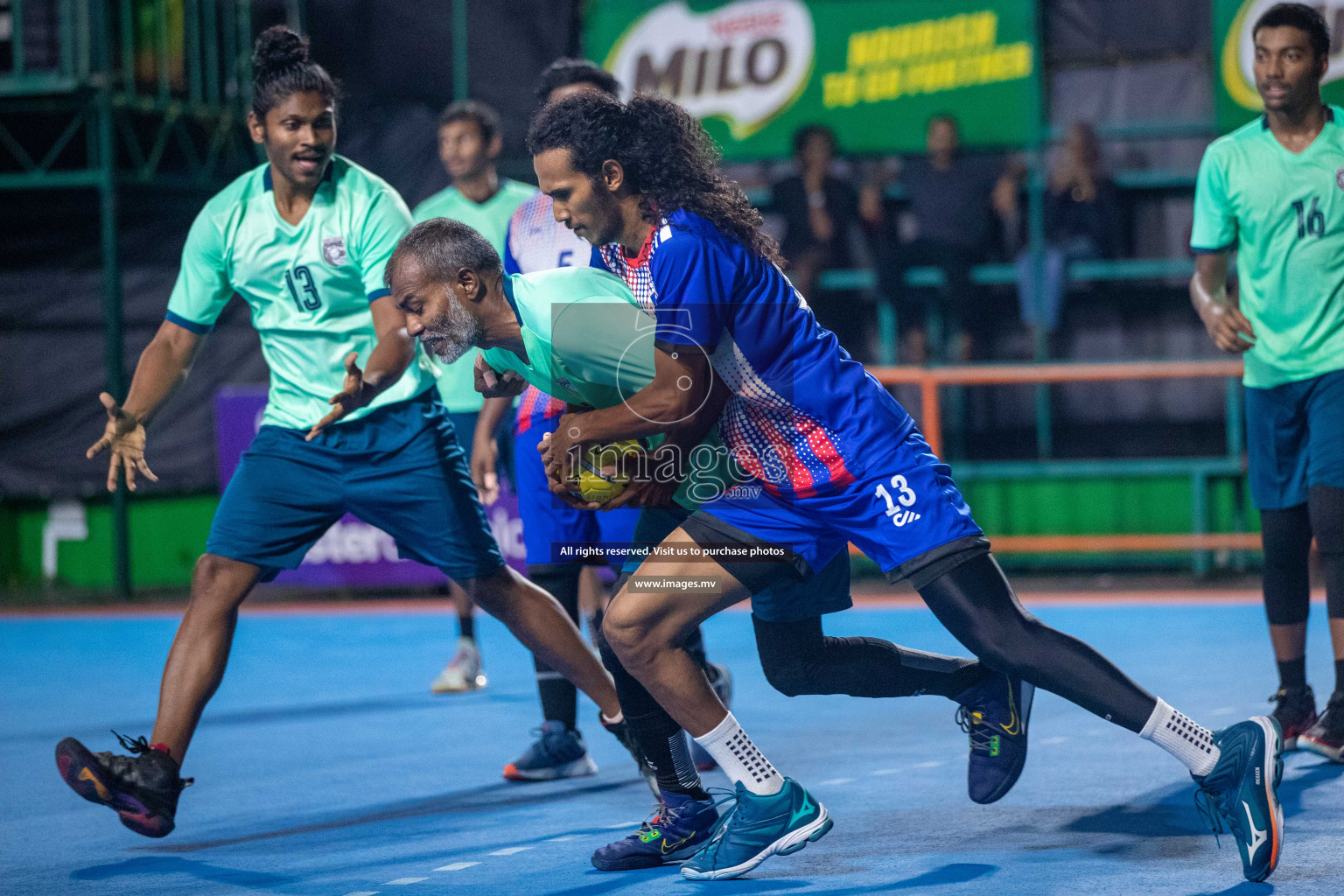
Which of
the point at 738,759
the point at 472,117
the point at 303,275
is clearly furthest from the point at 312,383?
the point at 472,117

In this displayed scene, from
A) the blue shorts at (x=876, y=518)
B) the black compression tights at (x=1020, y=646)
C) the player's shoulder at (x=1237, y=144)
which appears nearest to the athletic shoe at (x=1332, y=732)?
the black compression tights at (x=1020, y=646)

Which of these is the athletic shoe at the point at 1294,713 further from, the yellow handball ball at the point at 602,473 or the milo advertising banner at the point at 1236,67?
the milo advertising banner at the point at 1236,67

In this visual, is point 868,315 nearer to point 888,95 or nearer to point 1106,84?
point 888,95

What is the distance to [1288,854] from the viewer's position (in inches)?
160

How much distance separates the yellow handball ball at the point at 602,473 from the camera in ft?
12.8

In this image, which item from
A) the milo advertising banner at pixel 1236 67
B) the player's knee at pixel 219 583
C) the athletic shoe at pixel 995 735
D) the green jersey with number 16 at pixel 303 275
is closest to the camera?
the athletic shoe at pixel 995 735

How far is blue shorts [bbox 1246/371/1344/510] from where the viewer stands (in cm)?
515

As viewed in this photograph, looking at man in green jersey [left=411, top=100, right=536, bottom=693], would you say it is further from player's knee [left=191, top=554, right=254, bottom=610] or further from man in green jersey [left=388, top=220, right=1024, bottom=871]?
man in green jersey [left=388, top=220, right=1024, bottom=871]

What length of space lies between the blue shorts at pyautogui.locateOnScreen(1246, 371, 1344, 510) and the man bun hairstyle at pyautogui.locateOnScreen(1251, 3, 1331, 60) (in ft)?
3.46

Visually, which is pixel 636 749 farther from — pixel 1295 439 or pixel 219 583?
pixel 1295 439

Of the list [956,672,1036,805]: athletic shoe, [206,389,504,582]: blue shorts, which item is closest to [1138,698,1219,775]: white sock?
[956,672,1036,805]: athletic shoe

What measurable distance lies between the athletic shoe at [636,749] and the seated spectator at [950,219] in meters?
7.40

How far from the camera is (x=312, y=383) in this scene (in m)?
5.09

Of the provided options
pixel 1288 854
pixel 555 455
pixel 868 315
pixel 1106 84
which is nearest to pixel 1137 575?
pixel 868 315
